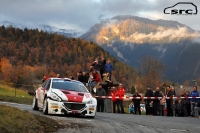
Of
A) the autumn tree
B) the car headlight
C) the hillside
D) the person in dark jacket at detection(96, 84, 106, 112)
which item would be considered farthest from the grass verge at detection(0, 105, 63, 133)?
the hillside

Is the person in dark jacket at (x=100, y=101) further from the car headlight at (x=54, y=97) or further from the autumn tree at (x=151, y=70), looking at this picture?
the autumn tree at (x=151, y=70)

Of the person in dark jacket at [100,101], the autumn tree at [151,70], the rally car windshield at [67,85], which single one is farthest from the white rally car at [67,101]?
the autumn tree at [151,70]

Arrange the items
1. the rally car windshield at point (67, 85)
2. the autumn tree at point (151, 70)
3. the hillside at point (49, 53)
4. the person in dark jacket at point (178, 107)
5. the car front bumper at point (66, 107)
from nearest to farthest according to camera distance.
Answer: the car front bumper at point (66, 107)
the rally car windshield at point (67, 85)
the person in dark jacket at point (178, 107)
the autumn tree at point (151, 70)
the hillside at point (49, 53)

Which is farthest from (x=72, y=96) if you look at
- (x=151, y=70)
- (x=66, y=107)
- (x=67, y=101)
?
(x=151, y=70)

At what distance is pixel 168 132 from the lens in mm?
10695

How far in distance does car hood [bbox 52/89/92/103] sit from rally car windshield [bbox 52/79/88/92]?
1.86 ft

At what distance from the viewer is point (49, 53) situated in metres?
153

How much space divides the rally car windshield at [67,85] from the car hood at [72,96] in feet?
1.86

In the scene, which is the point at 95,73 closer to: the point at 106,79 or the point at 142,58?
the point at 106,79

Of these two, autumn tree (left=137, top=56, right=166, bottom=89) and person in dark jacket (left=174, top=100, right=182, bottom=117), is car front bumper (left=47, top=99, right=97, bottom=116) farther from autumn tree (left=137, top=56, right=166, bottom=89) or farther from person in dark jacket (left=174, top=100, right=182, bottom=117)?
autumn tree (left=137, top=56, right=166, bottom=89)

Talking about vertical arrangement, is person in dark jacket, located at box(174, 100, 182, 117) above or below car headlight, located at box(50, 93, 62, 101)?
below

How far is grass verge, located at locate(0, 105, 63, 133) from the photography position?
8895 millimetres

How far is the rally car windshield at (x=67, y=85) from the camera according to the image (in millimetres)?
15891

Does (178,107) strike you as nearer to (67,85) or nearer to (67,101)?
(67,85)
